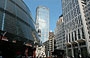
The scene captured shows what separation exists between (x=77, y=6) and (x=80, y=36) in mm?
22835

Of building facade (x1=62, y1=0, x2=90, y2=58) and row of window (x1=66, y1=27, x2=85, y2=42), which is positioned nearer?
building facade (x1=62, y1=0, x2=90, y2=58)

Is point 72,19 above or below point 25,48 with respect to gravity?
above

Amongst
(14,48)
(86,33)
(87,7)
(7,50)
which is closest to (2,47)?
(7,50)

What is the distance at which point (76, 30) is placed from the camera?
300ft

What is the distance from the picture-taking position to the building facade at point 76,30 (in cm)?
8268

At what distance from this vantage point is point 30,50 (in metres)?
56.8

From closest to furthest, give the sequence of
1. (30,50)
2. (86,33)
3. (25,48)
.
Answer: (25,48)
(30,50)
(86,33)

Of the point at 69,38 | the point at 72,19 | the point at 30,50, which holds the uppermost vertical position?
the point at 72,19

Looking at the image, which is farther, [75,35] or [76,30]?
[75,35]

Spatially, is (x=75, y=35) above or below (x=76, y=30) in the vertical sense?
below

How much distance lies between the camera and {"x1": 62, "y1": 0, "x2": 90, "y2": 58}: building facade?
271 feet

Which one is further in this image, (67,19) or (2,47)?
(67,19)

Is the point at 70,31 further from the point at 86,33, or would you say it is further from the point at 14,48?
the point at 14,48

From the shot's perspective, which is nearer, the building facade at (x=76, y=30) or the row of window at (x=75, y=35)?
the building facade at (x=76, y=30)
